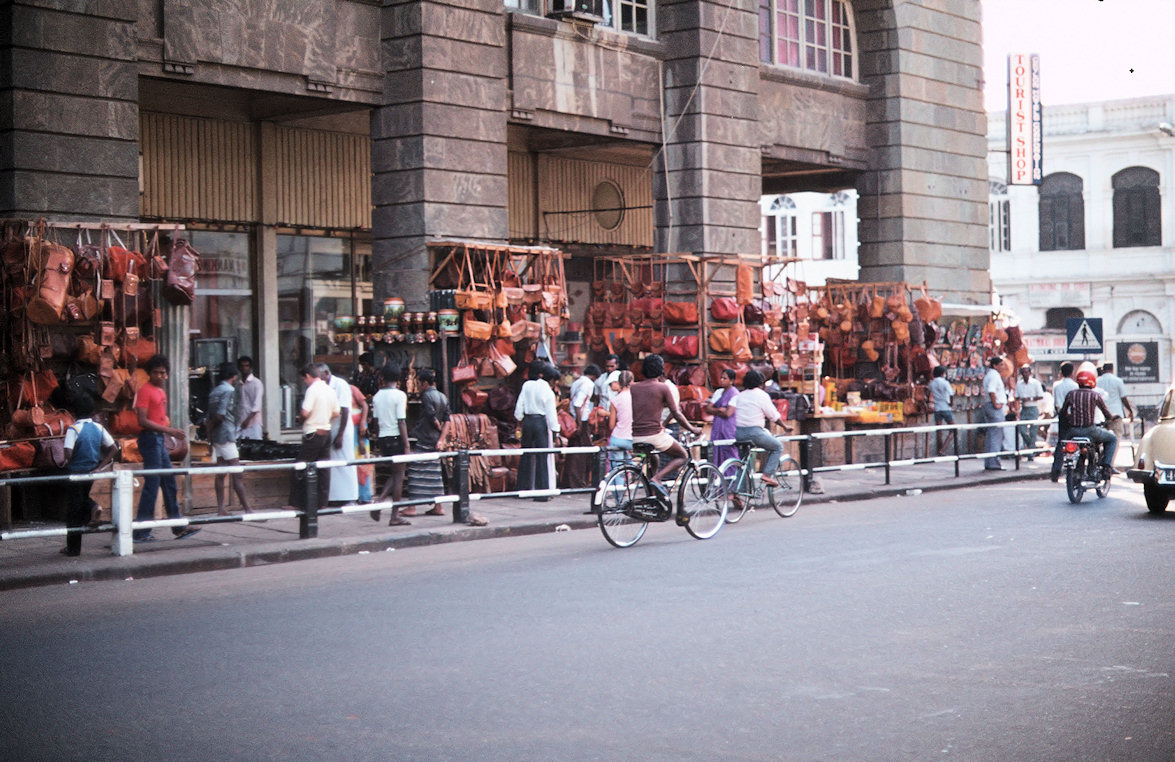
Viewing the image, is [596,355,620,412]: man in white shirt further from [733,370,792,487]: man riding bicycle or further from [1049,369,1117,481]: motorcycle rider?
[1049,369,1117,481]: motorcycle rider

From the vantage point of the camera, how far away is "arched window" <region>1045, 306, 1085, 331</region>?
5275 cm

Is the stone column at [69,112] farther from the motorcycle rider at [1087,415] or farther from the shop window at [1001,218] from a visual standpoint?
the shop window at [1001,218]

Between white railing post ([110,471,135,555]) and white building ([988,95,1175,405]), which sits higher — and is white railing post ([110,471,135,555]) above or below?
below

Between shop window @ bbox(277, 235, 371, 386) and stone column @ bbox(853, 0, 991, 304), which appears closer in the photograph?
shop window @ bbox(277, 235, 371, 386)

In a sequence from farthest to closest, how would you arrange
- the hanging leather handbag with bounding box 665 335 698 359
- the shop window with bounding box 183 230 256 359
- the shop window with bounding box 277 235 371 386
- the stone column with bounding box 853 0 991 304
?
the stone column with bounding box 853 0 991 304 → the shop window with bounding box 277 235 371 386 → the hanging leather handbag with bounding box 665 335 698 359 → the shop window with bounding box 183 230 256 359

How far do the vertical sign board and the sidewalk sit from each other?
16.3 meters

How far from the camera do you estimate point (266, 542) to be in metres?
14.7

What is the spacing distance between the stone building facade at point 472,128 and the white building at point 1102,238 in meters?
21.7

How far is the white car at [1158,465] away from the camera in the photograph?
669 inches

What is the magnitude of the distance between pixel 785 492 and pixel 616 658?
388 inches

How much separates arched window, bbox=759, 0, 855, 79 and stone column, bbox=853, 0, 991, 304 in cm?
37

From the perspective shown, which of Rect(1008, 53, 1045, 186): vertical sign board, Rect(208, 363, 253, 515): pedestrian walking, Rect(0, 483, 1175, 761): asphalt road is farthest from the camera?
Rect(1008, 53, 1045, 186): vertical sign board

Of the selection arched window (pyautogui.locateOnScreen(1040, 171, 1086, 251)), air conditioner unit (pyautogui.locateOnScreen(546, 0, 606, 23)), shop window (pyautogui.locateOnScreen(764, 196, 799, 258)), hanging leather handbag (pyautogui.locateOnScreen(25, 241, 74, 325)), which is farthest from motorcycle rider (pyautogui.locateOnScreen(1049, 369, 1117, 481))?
arched window (pyautogui.locateOnScreen(1040, 171, 1086, 251))

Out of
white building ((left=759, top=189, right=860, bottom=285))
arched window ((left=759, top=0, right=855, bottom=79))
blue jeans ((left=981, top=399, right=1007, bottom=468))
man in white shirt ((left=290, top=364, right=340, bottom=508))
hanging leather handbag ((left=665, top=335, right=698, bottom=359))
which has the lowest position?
blue jeans ((left=981, top=399, right=1007, bottom=468))
